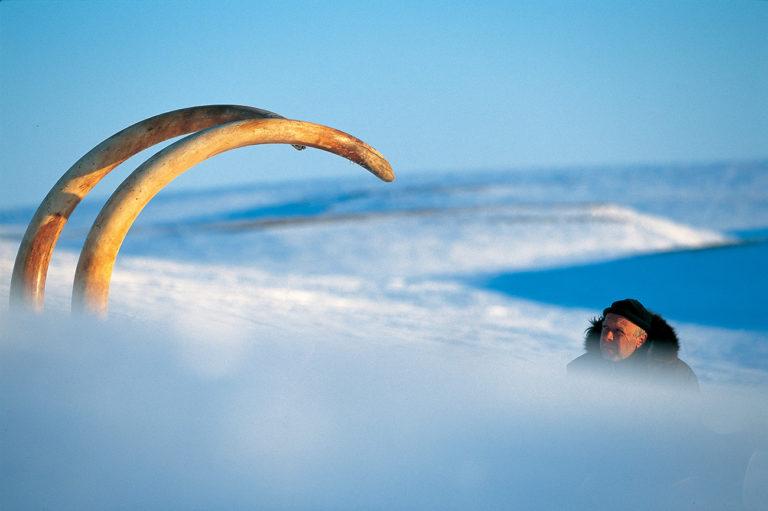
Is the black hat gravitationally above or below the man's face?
above

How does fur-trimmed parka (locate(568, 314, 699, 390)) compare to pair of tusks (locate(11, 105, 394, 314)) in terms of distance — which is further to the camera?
fur-trimmed parka (locate(568, 314, 699, 390))

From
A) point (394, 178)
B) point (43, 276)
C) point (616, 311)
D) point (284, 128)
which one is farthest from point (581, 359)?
point (43, 276)

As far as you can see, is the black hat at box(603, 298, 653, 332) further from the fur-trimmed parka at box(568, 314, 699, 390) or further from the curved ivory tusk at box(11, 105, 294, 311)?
the curved ivory tusk at box(11, 105, 294, 311)

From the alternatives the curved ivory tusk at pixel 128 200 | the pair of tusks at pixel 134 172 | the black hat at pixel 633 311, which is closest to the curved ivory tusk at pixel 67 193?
the pair of tusks at pixel 134 172

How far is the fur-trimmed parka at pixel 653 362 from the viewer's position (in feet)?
7.13

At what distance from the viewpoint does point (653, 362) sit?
7.28ft

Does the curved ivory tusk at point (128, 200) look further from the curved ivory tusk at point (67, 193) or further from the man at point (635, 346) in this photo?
the man at point (635, 346)

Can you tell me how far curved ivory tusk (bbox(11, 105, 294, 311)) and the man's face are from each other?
99 centimetres

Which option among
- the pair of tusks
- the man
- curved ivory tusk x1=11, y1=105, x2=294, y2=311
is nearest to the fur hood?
the man

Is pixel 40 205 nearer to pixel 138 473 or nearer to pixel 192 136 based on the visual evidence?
pixel 192 136

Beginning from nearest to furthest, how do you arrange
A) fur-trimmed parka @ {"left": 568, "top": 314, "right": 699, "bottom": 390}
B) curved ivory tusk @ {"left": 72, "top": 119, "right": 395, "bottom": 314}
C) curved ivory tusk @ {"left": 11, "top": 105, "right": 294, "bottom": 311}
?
1. curved ivory tusk @ {"left": 72, "top": 119, "right": 395, "bottom": 314}
2. curved ivory tusk @ {"left": 11, "top": 105, "right": 294, "bottom": 311}
3. fur-trimmed parka @ {"left": 568, "top": 314, "right": 699, "bottom": 390}

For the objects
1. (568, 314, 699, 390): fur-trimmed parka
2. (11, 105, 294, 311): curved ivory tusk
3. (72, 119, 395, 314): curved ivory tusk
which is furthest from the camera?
(568, 314, 699, 390): fur-trimmed parka

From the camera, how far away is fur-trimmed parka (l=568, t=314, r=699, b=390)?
2174 mm

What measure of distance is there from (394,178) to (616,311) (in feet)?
2.27
